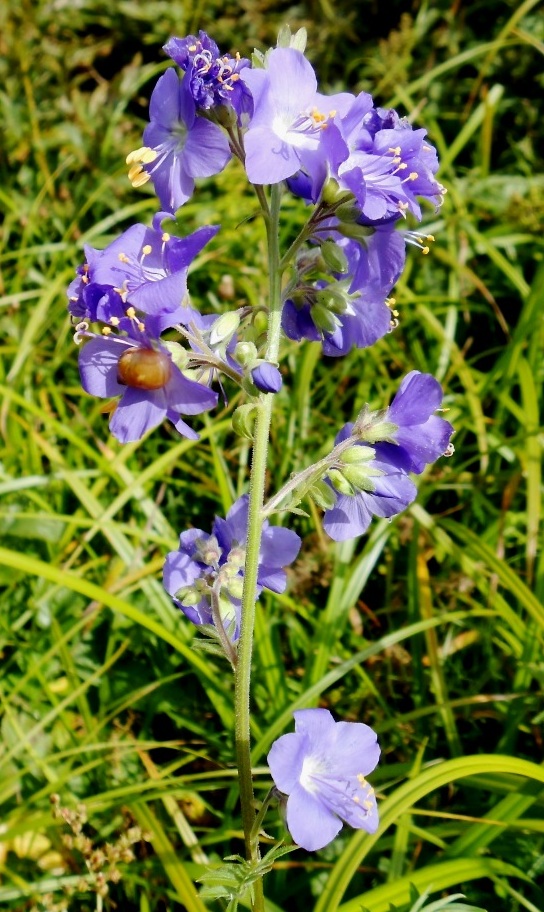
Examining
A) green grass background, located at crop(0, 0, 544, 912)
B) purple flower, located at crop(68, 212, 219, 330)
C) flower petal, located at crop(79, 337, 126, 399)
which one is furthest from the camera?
green grass background, located at crop(0, 0, 544, 912)

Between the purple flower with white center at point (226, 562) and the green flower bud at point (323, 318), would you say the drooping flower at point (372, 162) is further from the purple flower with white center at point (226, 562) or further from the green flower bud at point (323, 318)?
the purple flower with white center at point (226, 562)

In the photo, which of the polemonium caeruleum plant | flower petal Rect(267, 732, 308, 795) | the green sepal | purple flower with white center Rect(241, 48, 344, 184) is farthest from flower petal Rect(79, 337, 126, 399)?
flower petal Rect(267, 732, 308, 795)

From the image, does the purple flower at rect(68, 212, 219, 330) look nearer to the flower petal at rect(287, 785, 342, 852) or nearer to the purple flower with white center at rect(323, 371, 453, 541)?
the purple flower with white center at rect(323, 371, 453, 541)

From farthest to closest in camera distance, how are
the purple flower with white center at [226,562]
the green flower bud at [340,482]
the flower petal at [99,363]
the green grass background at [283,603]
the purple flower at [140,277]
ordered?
the green grass background at [283,603]
the purple flower with white center at [226,562]
the green flower bud at [340,482]
the flower petal at [99,363]
the purple flower at [140,277]

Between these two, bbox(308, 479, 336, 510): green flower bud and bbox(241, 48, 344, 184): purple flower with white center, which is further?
bbox(308, 479, 336, 510): green flower bud

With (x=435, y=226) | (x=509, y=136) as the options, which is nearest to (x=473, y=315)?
(x=435, y=226)

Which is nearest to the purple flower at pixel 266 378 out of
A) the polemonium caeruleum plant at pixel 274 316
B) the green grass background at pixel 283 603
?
the polemonium caeruleum plant at pixel 274 316

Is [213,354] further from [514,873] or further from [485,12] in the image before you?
[485,12]
